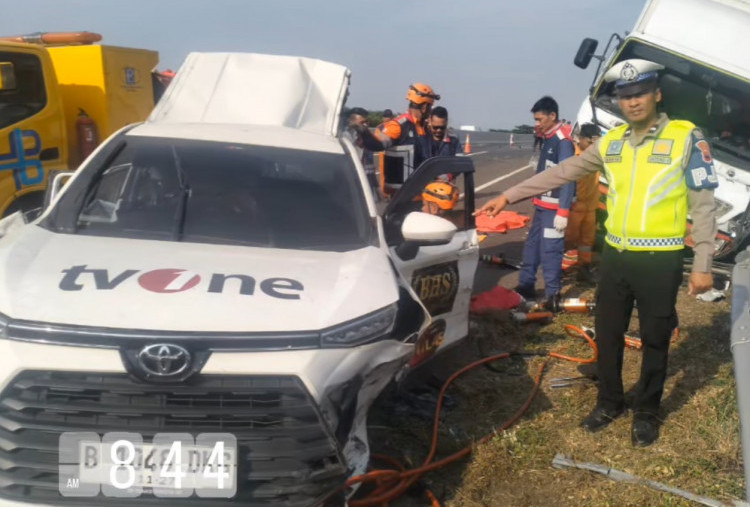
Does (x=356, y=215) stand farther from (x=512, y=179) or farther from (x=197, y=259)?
(x=512, y=179)

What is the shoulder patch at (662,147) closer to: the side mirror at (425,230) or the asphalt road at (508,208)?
the side mirror at (425,230)

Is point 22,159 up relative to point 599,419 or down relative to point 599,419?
up

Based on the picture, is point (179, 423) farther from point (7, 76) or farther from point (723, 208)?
point (723, 208)

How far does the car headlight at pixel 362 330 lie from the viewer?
312 cm

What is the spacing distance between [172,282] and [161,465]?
0.74 meters

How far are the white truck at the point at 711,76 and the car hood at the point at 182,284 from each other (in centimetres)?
601

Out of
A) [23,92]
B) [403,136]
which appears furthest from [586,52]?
[23,92]

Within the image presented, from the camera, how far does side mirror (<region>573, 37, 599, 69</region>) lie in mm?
9836

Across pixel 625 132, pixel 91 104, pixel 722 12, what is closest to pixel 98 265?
pixel 625 132

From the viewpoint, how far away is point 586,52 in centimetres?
984

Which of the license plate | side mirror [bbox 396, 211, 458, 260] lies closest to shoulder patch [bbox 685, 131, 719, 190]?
side mirror [bbox 396, 211, 458, 260]

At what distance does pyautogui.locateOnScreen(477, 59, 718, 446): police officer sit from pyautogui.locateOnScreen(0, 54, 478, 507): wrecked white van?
41.9 inches

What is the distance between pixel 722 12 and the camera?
8.81 m

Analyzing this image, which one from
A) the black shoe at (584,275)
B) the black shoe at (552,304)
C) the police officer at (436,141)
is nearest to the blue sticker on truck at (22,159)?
the police officer at (436,141)
